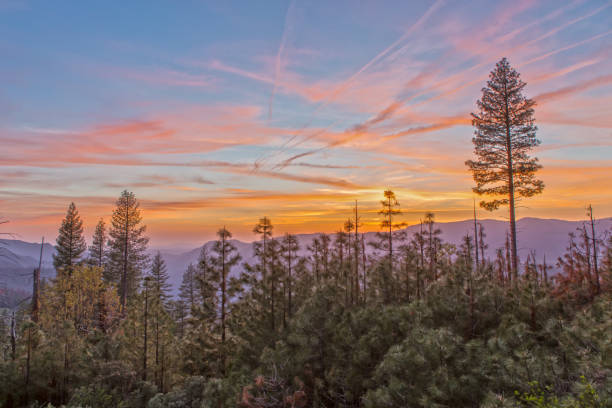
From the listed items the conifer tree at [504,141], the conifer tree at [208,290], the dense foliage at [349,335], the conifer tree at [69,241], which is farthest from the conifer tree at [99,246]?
the conifer tree at [504,141]

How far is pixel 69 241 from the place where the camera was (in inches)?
1337

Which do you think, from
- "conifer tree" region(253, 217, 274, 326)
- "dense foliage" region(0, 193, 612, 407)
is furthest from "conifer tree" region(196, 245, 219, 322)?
"conifer tree" region(253, 217, 274, 326)

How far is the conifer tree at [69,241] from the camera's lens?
111 feet

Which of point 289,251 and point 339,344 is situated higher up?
point 289,251

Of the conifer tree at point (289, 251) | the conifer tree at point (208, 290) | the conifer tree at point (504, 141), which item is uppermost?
the conifer tree at point (504, 141)

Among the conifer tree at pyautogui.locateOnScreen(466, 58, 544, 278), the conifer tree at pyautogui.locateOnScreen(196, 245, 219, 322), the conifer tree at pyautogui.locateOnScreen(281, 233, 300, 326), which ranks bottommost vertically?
the conifer tree at pyautogui.locateOnScreen(196, 245, 219, 322)

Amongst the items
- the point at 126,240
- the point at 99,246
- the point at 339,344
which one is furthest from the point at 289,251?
the point at 99,246

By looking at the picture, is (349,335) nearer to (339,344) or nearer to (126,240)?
(339,344)

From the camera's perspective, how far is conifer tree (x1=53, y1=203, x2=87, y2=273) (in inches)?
1328

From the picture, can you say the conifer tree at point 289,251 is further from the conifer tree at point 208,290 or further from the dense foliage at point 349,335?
the conifer tree at point 208,290

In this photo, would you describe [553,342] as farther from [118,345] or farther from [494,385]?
[118,345]

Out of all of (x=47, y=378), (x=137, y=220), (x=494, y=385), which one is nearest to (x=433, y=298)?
(x=494, y=385)

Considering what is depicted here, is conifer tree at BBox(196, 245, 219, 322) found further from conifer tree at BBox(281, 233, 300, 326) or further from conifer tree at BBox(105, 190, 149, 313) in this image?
conifer tree at BBox(105, 190, 149, 313)

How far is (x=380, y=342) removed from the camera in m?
9.84
